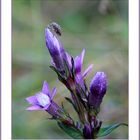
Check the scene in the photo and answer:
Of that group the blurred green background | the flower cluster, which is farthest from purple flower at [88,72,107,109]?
the blurred green background

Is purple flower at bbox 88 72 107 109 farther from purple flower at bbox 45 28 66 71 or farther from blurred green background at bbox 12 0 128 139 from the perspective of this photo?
blurred green background at bbox 12 0 128 139

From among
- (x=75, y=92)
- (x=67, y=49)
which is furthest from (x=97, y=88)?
(x=67, y=49)

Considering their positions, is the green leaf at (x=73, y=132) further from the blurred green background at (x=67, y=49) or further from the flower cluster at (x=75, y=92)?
the blurred green background at (x=67, y=49)

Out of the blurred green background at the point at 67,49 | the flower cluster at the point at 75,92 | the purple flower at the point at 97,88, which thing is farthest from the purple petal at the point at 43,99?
the blurred green background at the point at 67,49

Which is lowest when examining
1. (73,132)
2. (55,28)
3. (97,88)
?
(73,132)

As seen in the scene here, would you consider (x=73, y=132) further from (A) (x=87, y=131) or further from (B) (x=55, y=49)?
(B) (x=55, y=49)

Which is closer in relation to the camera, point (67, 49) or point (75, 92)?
point (75, 92)
